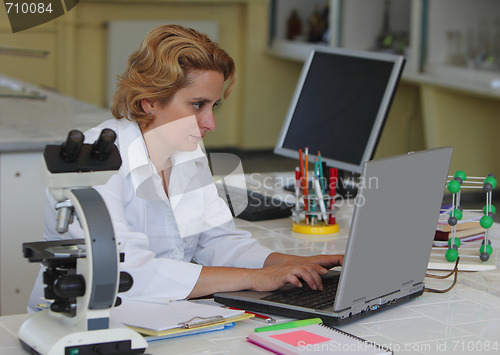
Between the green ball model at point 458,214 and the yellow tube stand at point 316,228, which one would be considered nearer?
the green ball model at point 458,214

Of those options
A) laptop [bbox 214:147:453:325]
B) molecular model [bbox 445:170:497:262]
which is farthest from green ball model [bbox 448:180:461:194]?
laptop [bbox 214:147:453:325]

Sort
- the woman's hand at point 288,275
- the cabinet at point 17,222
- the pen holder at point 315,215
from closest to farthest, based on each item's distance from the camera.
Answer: the woman's hand at point 288,275
the pen holder at point 315,215
the cabinet at point 17,222

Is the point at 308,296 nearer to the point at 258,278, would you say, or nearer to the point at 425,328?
the point at 258,278

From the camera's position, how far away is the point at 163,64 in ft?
5.19

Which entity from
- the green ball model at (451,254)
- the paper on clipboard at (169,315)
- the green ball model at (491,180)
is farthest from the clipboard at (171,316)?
the green ball model at (491,180)

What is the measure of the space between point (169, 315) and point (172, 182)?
44 cm

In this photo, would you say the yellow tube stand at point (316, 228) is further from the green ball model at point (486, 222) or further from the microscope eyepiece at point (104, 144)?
the microscope eyepiece at point (104, 144)

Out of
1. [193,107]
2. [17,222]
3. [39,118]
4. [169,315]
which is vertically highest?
[193,107]

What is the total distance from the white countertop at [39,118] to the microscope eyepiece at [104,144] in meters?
1.66

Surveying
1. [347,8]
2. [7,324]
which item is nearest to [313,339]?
[7,324]

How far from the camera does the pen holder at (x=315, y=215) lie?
1.97 m

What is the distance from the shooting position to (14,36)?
549 centimetres

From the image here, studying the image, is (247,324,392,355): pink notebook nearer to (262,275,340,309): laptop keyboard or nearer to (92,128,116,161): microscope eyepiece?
(262,275,340,309): laptop keyboard

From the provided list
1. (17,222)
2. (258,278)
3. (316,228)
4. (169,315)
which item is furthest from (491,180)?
(17,222)
